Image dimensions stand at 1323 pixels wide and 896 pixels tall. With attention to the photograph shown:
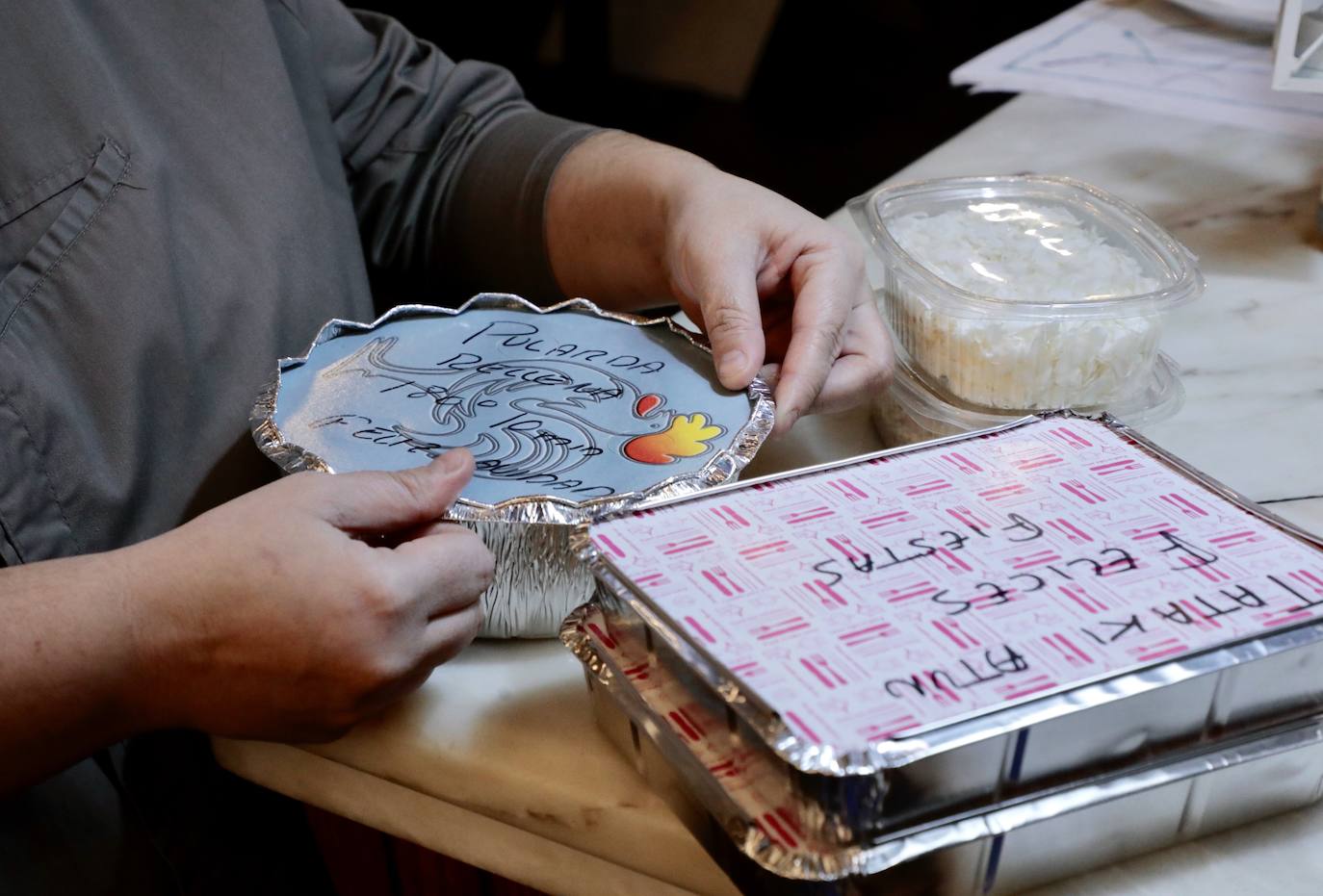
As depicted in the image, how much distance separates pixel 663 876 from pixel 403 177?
2.53 feet

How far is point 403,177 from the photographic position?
1.12 metres

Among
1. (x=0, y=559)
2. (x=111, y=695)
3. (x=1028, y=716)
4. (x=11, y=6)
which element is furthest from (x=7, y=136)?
(x=1028, y=716)

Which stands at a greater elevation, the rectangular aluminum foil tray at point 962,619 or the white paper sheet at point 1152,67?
the white paper sheet at point 1152,67

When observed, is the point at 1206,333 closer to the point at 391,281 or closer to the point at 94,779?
the point at 391,281

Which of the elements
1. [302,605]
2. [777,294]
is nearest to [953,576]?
[302,605]

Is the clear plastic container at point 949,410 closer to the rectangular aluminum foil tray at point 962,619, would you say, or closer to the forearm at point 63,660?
the rectangular aluminum foil tray at point 962,619

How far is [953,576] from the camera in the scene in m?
0.51

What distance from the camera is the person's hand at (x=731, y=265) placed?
0.77 metres

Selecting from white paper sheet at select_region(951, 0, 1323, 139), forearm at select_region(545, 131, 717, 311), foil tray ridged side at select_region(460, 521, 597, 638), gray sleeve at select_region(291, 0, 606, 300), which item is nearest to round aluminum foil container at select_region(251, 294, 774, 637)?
foil tray ridged side at select_region(460, 521, 597, 638)

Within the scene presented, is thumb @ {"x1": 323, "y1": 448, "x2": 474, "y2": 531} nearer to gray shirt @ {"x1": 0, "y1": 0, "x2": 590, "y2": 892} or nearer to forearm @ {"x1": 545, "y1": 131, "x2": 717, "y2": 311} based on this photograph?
gray shirt @ {"x1": 0, "y1": 0, "x2": 590, "y2": 892}

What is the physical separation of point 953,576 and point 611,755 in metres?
0.19

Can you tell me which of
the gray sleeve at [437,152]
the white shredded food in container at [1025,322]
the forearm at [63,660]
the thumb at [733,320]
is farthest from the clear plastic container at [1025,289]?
the forearm at [63,660]

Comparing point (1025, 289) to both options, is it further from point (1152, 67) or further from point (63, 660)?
point (1152, 67)

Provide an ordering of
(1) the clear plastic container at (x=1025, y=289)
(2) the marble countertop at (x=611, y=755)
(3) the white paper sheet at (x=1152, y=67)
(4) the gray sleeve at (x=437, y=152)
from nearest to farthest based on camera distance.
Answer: (2) the marble countertop at (x=611, y=755) < (1) the clear plastic container at (x=1025, y=289) < (4) the gray sleeve at (x=437, y=152) < (3) the white paper sheet at (x=1152, y=67)
